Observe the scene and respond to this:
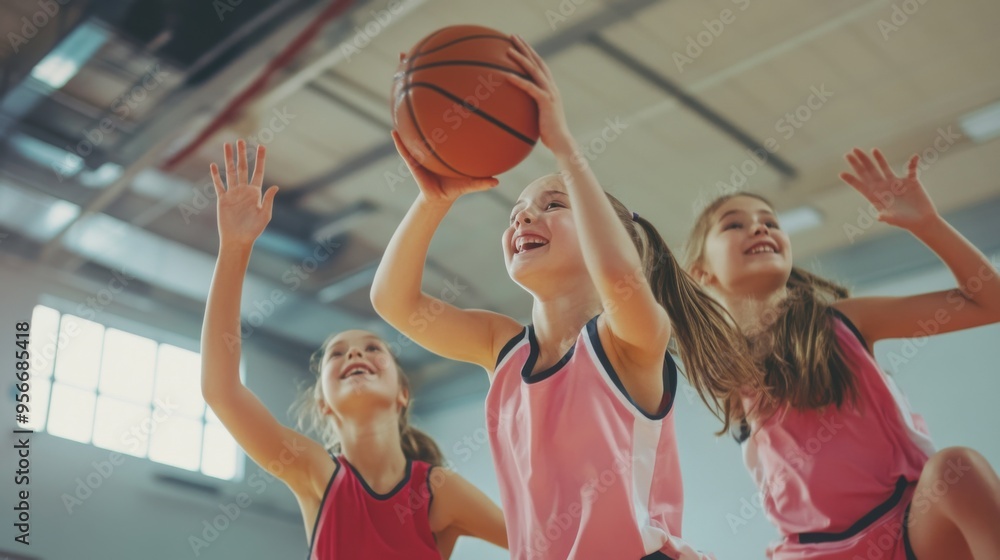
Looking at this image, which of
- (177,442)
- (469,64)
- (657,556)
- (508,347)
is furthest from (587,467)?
(177,442)

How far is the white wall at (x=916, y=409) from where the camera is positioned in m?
4.70

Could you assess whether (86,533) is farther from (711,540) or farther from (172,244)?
(711,540)

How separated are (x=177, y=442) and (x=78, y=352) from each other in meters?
0.93

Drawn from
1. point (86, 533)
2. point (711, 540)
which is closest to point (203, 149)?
point (86, 533)

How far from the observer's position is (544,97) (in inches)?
68.4

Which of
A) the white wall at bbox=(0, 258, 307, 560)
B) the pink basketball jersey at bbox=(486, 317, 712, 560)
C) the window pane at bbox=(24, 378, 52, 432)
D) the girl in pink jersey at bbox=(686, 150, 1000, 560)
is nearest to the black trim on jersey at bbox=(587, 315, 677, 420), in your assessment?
the pink basketball jersey at bbox=(486, 317, 712, 560)

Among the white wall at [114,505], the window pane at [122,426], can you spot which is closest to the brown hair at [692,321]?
the white wall at [114,505]

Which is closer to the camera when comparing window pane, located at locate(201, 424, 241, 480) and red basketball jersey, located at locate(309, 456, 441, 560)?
red basketball jersey, located at locate(309, 456, 441, 560)

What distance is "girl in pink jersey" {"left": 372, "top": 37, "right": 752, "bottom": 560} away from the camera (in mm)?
1636

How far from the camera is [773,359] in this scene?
241cm

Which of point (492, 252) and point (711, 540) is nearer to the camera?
point (711, 540)

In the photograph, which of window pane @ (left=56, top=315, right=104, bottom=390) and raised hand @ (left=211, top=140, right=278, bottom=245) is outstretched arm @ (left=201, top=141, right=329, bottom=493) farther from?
window pane @ (left=56, top=315, right=104, bottom=390)

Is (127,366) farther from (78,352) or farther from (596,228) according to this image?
(596,228)

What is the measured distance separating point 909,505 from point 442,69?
4.62ft
